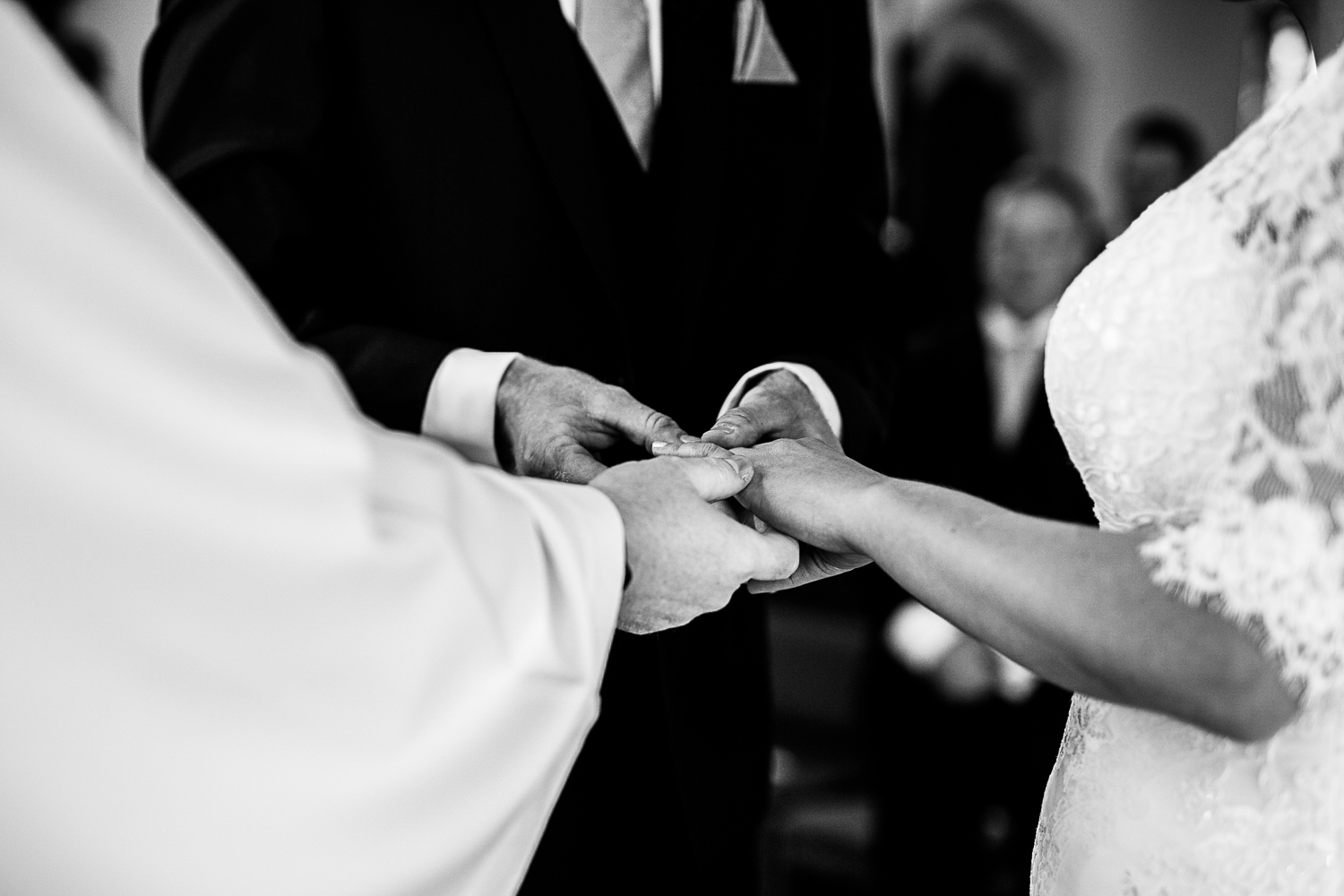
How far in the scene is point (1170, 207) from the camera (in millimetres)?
1413

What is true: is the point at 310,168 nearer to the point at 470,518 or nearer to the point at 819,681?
the point at 470,518

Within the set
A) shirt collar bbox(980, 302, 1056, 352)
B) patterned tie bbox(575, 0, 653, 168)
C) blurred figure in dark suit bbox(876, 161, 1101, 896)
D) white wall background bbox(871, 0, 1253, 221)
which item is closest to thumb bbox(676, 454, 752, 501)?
patterned tie bbox(575, 0, 653, 168)

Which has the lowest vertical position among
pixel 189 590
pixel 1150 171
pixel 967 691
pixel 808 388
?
pixel 967 691

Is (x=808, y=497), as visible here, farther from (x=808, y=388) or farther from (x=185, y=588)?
(x=185, y=588)

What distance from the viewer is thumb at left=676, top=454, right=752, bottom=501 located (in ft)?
4.96

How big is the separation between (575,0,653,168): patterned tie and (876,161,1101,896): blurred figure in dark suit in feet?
7.14

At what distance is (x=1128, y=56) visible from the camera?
7445 millimetres

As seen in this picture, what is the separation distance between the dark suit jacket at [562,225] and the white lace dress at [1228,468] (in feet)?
1.82

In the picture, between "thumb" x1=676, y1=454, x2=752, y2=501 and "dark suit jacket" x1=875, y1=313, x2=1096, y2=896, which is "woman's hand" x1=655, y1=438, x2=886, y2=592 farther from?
"dark suit jacket" x1=875, y1=313, x2=1096, y2=896

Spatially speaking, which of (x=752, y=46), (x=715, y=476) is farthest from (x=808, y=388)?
(x=752, y=46)

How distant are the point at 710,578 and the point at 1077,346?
48 centimetres

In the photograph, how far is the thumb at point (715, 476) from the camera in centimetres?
151

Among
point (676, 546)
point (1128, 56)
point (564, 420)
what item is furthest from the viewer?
point (1128, 56)

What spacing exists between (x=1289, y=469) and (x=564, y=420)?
818 mm
